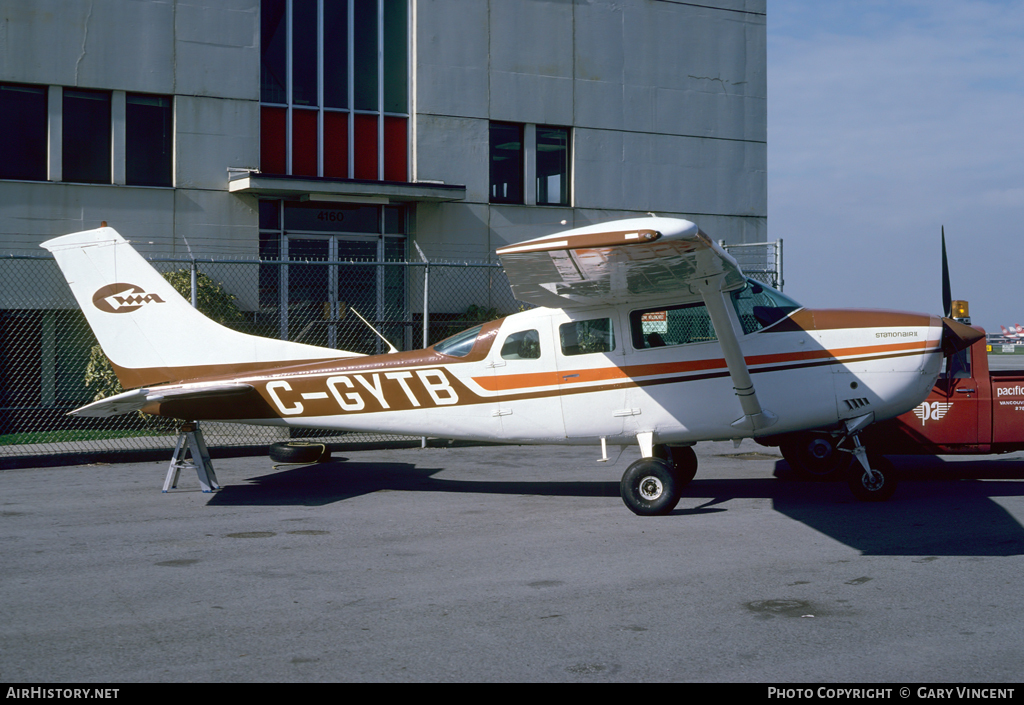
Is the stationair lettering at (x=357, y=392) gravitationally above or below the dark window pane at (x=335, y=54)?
below

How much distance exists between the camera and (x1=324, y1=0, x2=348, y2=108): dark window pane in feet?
58.4

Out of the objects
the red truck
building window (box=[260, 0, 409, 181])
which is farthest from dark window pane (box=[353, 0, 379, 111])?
the red truck

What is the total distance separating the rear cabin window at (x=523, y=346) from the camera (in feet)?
30.5

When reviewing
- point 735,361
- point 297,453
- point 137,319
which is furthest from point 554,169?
point 735,361

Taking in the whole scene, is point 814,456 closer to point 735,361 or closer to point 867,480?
point 867,480

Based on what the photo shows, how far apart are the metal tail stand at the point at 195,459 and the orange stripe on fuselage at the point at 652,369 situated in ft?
9.79

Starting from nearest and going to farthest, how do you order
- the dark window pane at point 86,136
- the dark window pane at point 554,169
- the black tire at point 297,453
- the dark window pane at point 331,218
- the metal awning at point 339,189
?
the black tire at point 297,453 → the dark window pane at point 86,136 → the metal awning at point 339,189 → the dark window pane at point 331,218 → the dark window pane at point 554,169

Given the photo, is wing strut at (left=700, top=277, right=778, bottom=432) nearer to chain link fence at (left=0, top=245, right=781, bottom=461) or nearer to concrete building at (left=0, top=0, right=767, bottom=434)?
chain link fence at (left=0, top=245, right=781, bottom=461)

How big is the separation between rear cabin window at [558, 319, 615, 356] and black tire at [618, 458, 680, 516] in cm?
124

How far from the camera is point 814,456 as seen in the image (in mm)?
10695

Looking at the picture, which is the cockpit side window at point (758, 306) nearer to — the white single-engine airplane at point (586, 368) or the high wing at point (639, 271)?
the white single-engine airplane at point (586, 368)

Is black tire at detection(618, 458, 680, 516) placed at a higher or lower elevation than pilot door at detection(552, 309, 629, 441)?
lower

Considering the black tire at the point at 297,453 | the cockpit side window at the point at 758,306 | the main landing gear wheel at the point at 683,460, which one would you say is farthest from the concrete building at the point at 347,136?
the cockpit side window at the point at 758,306

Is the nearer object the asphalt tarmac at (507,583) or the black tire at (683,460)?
the asphalt tarmac at (507,583)
